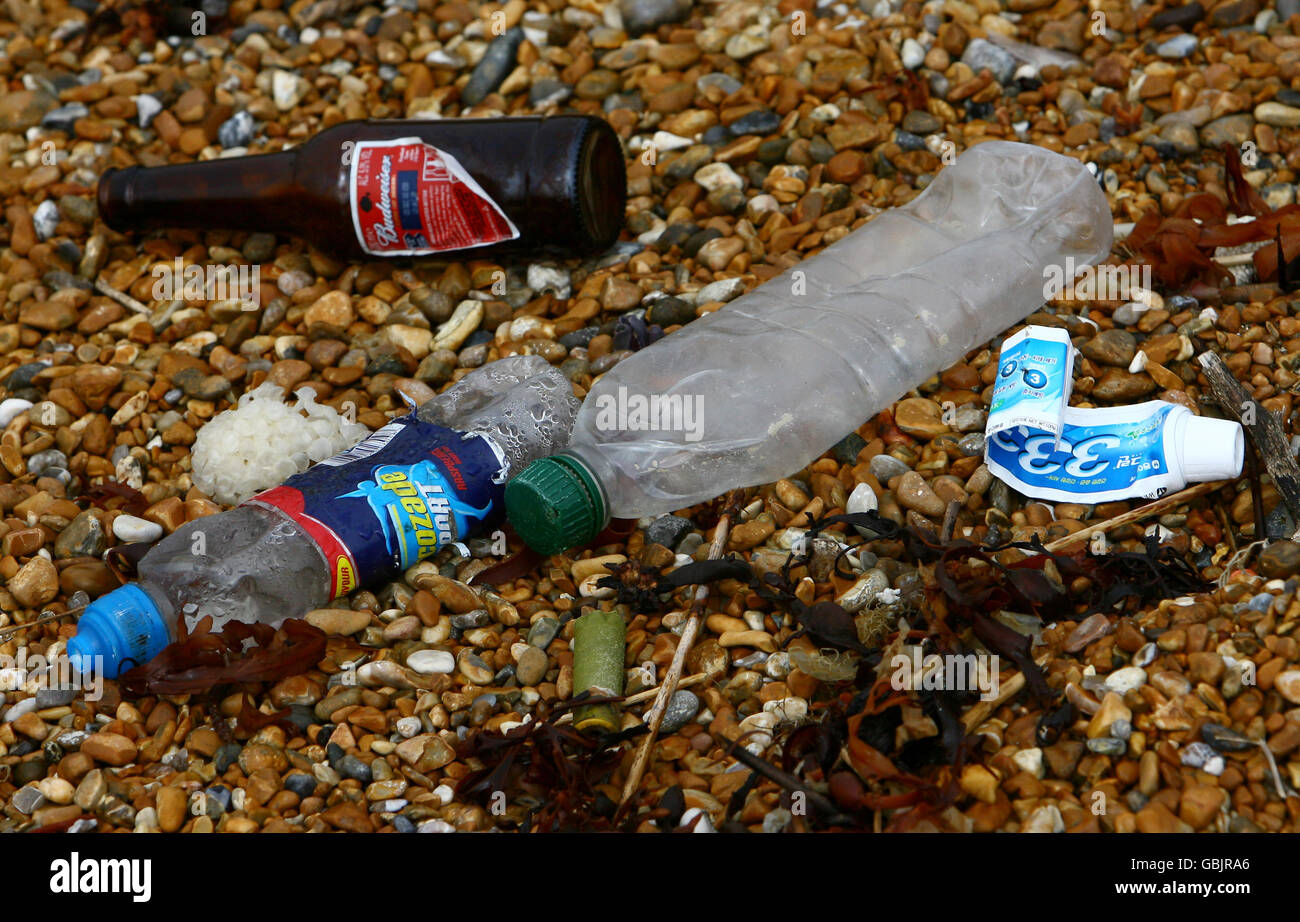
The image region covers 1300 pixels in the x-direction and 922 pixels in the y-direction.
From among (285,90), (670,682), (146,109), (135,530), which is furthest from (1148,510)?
(146,109)

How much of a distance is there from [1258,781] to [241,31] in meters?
4.10

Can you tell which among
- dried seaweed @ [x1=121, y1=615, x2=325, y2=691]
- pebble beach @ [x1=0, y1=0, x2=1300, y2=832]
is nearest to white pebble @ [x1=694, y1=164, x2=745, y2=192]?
pebble beach @ [x1=0, y1=0, x2=1300, y2=832]

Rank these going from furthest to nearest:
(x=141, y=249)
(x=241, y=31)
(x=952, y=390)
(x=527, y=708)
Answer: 1. (x=241, y=31)
2. (x=141, y=249)
3. (x=952, y=390)
4. (x=527, y=708)

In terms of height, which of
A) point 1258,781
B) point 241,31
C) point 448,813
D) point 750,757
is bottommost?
point 448,813

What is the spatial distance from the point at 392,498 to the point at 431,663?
38cm

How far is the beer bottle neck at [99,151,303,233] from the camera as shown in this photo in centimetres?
360

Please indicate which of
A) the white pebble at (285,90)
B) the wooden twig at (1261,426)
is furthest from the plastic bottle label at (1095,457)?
the white pebble at (285,90)

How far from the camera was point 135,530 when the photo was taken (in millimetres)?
2959

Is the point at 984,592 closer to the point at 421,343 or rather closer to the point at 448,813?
the point at 448,813

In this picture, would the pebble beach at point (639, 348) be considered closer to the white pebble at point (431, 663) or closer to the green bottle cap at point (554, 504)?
the white pebble at point (431, 663)

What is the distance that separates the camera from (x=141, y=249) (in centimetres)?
390

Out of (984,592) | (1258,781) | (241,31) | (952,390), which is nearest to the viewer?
(1258,781)

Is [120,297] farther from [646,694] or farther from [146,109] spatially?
[646,694]

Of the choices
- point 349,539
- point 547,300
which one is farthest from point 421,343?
point 349,539
